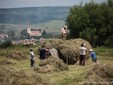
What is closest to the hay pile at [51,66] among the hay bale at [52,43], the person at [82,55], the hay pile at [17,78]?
the person at [82,55]

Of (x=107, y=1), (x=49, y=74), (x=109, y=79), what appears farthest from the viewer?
(x=107, y=1)

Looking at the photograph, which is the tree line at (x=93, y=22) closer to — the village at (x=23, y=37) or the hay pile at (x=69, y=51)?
the village at (x=23, y=37)

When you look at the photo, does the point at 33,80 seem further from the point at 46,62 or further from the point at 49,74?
the point at 46,62

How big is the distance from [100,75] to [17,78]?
420 cm

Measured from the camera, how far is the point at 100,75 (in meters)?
18.6

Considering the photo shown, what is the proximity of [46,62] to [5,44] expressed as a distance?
91.0ft

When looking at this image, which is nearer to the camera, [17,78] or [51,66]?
[17,78]

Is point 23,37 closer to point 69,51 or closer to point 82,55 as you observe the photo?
point 69,51

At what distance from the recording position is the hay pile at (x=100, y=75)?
56.7 feet

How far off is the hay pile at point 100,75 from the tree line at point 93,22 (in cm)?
3717

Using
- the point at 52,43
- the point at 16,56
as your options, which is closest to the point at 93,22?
the point at 16,56

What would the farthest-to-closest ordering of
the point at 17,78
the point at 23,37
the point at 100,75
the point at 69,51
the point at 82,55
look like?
the point at 23,37 < the point at 69,51 < the point at 82,55 < the point at 100,75 < the point at 17,78

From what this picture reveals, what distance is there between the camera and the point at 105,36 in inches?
2351

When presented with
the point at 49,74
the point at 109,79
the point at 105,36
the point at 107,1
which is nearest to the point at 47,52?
the point at 49,74
